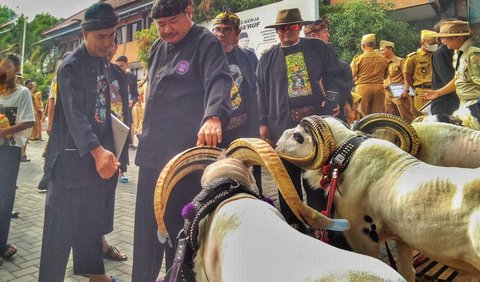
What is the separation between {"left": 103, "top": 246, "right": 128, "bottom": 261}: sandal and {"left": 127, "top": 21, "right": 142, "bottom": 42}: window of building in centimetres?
2514

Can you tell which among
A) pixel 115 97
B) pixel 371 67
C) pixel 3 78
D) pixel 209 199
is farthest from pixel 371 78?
pixel 209 199

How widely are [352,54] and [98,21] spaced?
13.2m

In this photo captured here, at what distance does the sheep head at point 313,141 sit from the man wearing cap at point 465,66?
176cm

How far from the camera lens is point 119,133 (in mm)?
3119

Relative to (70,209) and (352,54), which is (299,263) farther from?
(352,54)

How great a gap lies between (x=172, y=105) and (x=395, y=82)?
763 centimetres

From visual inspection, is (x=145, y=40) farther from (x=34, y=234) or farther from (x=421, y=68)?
(x=34, y=234)

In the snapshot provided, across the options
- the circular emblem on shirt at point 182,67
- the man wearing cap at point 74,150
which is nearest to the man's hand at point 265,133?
the man wearing cap at point 74,150

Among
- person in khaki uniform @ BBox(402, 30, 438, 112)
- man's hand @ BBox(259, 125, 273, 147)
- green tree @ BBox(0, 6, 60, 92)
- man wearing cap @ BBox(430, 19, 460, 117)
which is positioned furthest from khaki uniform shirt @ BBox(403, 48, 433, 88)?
green tree @ BBox(0, 6, 60, 92)

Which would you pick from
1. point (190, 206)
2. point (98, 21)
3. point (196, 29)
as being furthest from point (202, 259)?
point (98, 21)

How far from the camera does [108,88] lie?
3.20 m

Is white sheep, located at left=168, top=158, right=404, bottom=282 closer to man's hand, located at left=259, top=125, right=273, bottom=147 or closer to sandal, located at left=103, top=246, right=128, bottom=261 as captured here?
sandal, located at left=103, top=246, right=128, bottom=261

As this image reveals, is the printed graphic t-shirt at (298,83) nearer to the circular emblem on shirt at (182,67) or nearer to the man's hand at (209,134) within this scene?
the circular emblem on shirt at (182,67)

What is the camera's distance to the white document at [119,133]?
3.08 metres
